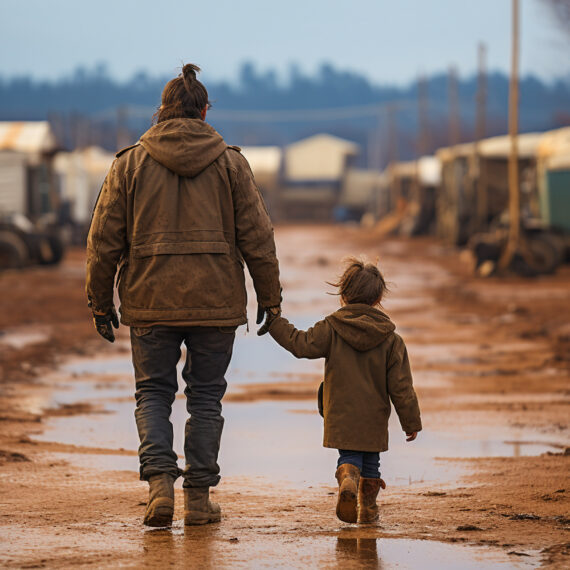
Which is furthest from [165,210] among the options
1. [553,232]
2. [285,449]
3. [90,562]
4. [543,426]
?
[553,232]

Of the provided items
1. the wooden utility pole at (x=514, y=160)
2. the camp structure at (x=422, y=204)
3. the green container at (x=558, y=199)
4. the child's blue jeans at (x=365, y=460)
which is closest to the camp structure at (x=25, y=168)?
the wooden utility pole at (x=514, y=160)

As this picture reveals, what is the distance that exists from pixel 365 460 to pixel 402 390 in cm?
34

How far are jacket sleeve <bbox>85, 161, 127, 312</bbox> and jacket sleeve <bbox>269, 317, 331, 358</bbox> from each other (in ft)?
2.53

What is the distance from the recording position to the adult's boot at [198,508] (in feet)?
17.5

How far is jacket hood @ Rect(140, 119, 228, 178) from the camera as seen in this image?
5.46 m

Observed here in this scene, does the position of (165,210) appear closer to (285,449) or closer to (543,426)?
(285,449)

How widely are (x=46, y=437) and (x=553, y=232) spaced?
19340mm

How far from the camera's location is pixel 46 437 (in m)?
7.96

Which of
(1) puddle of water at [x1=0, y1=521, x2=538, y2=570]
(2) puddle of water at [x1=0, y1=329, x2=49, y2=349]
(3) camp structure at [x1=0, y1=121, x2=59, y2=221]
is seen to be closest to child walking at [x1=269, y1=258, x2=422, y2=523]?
(1) puddle of water at [x1=0, y1=521, x2=538, y2=570]

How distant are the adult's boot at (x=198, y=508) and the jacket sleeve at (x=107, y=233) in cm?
96

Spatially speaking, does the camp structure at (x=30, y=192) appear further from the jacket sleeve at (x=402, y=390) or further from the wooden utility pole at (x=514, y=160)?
the jacket sleeve at (x=402, y=390)

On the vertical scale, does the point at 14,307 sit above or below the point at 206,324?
below

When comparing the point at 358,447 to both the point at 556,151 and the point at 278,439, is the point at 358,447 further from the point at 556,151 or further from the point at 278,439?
the point at 556,151

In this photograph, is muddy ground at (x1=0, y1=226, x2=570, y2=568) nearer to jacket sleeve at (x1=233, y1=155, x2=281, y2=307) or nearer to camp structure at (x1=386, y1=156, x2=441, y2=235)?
jacket sleeve at (x1=233, y1=155, x2=281, y2=307)
